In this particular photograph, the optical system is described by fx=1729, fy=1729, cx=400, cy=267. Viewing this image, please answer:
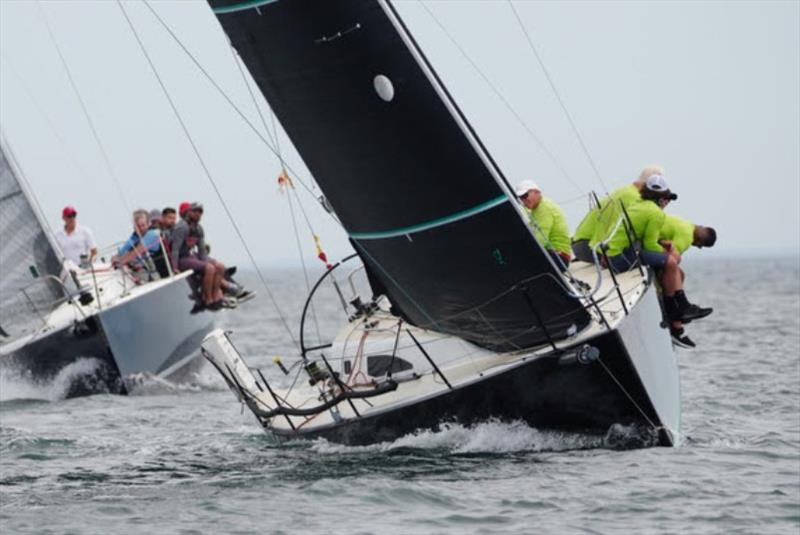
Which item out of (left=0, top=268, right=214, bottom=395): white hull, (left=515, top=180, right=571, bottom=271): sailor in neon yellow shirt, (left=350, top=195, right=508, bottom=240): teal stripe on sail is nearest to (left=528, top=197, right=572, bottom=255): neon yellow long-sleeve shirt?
(left=515, top=180, right=571, bottom=271): sailor in neon yellow shirt

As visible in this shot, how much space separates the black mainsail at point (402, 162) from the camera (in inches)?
441

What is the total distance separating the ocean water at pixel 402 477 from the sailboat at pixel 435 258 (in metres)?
0.28

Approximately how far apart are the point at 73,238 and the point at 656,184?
9.62 meters

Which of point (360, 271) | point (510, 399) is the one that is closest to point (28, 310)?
point (360, 271)

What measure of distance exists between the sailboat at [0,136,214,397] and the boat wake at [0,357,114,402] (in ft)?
0.05

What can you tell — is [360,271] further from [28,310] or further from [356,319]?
Answer: [28,310]

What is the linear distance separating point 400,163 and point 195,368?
938 cm

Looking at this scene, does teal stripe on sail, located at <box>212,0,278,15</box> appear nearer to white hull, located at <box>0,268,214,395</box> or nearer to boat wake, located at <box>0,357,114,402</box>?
white hull, located at <box>0,268,214,395</box>

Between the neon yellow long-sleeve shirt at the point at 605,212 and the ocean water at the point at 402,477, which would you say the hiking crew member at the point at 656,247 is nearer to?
the neon yellow long-sleeve shirt at the point at 605,212

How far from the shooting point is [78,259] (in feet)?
66.8

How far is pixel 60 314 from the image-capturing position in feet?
59.2

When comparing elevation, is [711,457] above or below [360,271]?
below

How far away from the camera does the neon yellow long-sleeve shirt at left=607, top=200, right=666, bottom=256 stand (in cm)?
1265

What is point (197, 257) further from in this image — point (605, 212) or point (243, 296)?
point (605, 212)
